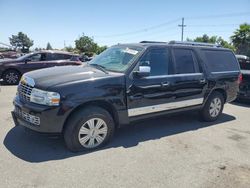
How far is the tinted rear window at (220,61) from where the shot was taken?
622cm

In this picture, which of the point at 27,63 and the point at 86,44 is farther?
the point at 86,44

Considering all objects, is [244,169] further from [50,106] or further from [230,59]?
[230,59]

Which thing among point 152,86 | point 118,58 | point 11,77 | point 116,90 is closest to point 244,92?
point 152,86

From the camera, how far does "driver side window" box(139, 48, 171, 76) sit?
4996 millimetres

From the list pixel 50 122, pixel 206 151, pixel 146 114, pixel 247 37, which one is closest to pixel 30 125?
pixel 50 122

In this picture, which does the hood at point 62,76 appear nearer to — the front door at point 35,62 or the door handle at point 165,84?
the door handle at point 165,84

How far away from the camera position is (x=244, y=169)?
4066mm

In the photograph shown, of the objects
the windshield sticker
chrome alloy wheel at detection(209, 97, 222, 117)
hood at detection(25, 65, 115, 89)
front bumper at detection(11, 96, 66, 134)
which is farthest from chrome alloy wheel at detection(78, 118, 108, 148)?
chrome alloy wheel at detection(209, 97, 222, 117)

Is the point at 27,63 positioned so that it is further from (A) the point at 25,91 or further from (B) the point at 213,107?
(B) the point at 213,107

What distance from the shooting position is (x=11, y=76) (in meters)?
11.4

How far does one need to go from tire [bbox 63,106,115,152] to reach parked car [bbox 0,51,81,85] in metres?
8.22

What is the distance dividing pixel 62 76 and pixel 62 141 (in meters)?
1.19

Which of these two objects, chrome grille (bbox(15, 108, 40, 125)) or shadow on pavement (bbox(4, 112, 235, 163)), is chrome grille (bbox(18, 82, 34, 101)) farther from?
shadow on pavement (bbox(4, 112, 235, 163))

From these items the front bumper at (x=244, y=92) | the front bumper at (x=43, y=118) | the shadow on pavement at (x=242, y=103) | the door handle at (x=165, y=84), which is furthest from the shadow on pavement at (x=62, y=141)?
the shadow on pavement at (x=242, y=103)
